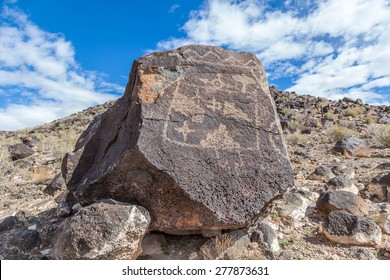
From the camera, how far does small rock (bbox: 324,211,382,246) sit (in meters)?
3.55

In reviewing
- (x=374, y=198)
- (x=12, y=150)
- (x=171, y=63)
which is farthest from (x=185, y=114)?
(x=12, y=150)

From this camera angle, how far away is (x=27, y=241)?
12.6 feet

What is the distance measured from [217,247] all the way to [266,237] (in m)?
0.61

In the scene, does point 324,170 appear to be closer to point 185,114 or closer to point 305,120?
point 185,114

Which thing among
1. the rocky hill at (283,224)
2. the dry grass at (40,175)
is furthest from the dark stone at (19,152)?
the rocky hill at (283,224)

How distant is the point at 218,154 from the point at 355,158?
586cm

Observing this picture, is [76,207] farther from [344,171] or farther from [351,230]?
[344,171]

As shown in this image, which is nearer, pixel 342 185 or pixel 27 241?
pixel 27 241

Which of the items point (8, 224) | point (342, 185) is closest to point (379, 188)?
point (342, 185)

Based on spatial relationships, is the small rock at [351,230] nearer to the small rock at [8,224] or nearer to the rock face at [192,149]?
the rock face at [192,149]

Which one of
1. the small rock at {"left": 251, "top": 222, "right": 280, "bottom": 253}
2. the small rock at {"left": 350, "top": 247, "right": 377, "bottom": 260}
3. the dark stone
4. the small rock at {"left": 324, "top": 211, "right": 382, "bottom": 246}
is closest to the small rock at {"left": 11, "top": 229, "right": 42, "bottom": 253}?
the small rock at {"left": 251, "top": 222, "right": 280, "bottom": 253}

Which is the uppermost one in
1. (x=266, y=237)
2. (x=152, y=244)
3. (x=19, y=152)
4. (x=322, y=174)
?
(x=19, y=152)

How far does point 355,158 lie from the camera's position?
8039 millimetres

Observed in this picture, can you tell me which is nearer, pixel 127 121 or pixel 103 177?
pixel 103 177
